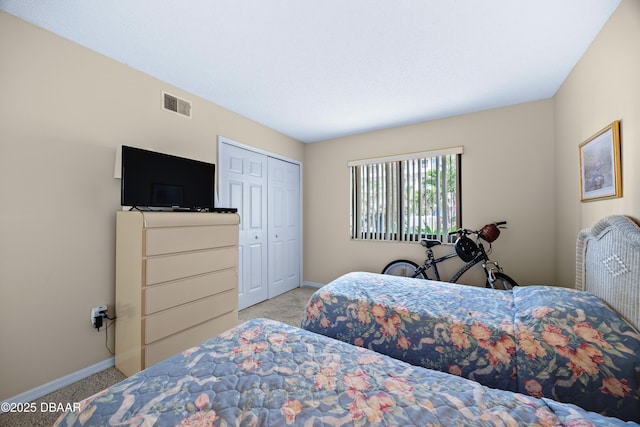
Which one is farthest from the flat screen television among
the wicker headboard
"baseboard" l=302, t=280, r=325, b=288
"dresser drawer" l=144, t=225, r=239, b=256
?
the wicker headboard

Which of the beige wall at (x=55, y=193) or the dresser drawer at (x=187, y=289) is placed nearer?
the beige wall at (x=55, y=193)

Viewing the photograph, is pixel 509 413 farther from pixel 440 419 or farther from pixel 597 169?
pixel 597 169

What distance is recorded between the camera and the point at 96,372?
1989mm

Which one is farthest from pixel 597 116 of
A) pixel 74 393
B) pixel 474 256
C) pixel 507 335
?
pixel 74 393

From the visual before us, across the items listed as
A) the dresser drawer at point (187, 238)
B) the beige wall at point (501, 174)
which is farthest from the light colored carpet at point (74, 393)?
the beige wall at point (501, 174)

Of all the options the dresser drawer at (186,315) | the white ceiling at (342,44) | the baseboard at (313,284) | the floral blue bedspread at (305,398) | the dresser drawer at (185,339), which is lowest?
the baseboard at (313,284)

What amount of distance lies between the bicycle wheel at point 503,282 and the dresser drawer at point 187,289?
2703 mm

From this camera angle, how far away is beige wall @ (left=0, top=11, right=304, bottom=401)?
5.36 ft

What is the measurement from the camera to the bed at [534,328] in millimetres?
1122

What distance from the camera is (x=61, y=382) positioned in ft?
5.96

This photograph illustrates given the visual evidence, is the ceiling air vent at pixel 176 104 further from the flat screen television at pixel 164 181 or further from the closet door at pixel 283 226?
the closet door at pixel 283 226

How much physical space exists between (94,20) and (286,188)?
2637 millimetres

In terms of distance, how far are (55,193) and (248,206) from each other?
1.78 m

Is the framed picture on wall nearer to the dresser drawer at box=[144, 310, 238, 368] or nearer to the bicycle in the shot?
the bicycle
